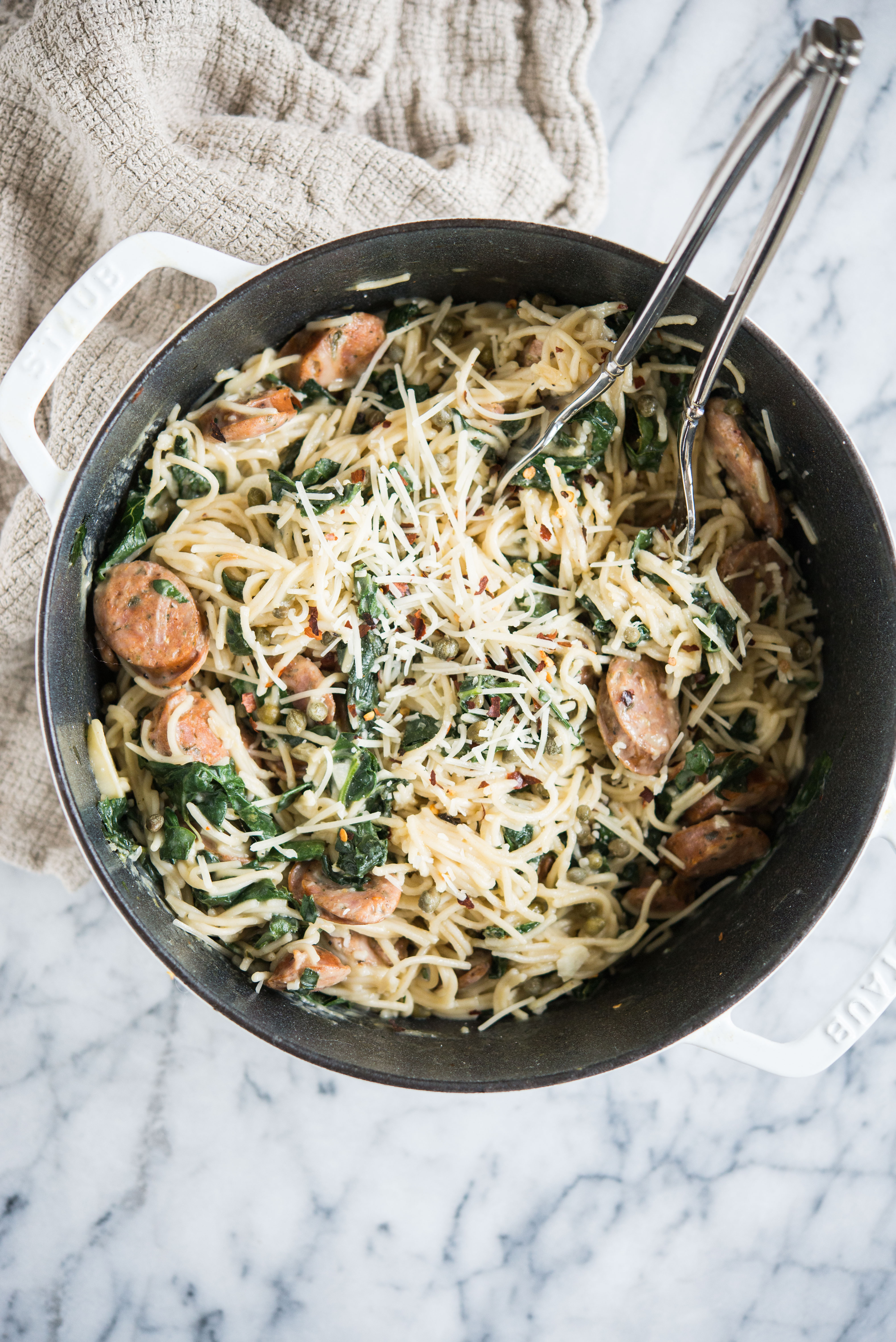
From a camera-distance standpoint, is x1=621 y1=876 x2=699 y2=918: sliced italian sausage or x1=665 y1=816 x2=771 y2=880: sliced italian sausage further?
x1=621 y1=876 x2=699 y2=918: sliced italian sausage

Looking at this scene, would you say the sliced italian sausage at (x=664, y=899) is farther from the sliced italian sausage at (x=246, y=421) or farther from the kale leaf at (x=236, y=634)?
the sliced italian sausage at (x=246, y=421)

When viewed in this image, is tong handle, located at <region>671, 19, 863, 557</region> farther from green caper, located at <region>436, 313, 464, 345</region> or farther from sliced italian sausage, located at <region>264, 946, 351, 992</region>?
sliced italian sausage, located at <region>264, 946, 351, 992</region>

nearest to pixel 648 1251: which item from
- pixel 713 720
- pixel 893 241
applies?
pixel 713 720

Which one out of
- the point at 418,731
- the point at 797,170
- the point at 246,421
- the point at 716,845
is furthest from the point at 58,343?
the point at 716,845

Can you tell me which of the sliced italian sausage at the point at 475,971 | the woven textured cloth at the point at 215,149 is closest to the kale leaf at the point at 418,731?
the sliced italian sausage at the point at 475,971

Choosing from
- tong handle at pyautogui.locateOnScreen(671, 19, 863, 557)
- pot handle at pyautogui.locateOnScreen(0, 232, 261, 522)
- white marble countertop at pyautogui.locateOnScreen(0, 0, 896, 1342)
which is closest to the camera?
tong handle at pyautogui.locateOnScreen(671, 19, 863, 557)

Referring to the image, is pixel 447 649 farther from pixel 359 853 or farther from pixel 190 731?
pixel 190 731

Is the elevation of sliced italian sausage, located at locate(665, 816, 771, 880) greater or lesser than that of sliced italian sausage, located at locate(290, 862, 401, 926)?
greater

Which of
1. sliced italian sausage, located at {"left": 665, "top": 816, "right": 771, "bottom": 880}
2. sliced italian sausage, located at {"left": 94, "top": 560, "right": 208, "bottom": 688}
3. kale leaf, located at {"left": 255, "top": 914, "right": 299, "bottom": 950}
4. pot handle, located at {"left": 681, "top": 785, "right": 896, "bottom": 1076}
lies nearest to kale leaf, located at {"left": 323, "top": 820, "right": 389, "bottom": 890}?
kale leaf, located at {"left": 255, "top": 914, "right": 299, "bottom": 950}
